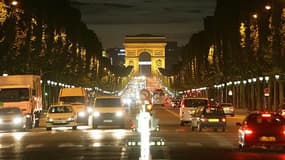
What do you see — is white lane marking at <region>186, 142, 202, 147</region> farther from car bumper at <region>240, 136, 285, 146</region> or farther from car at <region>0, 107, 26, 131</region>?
car at <region>0, 107, 26, 131</region>

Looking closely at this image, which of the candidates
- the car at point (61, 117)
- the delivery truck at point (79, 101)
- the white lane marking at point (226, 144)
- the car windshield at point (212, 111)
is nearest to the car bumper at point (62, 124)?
the car at point (61, 117)

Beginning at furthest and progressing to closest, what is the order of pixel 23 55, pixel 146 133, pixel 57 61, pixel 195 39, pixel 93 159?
pixel 195 39 < pixel 57 61 < pixel 23 55 < pixel 146 133 < pixel 93 159

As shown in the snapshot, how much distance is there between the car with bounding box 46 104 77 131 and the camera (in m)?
52.6

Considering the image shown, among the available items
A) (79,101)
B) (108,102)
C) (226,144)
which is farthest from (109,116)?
(226,144)

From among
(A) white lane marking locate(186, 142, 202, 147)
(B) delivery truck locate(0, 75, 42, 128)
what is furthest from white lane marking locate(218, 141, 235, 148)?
(B) delivery truck locate(0, 75, 42, 128)

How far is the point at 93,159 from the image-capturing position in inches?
1072

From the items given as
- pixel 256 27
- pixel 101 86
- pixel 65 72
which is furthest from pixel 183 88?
pixel 256 27

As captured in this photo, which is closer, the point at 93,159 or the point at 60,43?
the point at 93,159

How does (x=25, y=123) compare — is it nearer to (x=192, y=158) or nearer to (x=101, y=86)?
(x=192, y=158)

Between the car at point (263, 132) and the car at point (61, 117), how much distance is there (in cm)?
2262

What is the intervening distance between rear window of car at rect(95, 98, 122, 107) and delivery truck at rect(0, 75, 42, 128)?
437 centimetres

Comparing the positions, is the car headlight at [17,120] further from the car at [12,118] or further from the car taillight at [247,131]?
the car taillight at [247,131]

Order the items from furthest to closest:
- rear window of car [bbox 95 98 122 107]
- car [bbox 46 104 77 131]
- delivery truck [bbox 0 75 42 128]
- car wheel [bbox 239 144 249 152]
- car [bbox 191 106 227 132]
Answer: delivery truck [bbox 0 75 42 128]
rear window of car [bbox 95 98 122 107]
car [bbox 46 104 77 131]
car [bbox 191 106 227 132]
car wheel [bbox 239 144 249 152]

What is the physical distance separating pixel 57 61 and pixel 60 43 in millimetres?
3719
